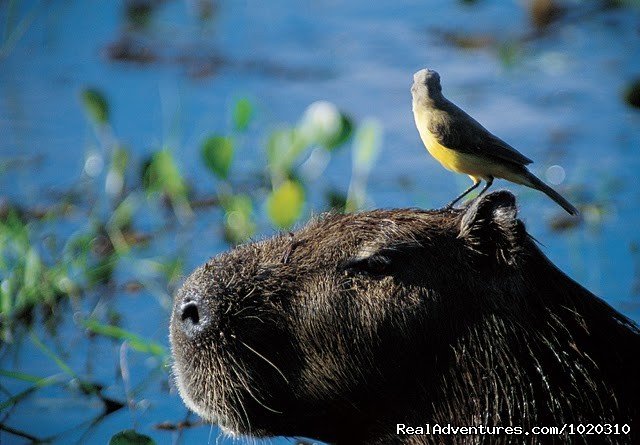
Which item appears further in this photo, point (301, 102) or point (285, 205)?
point (301, 102)

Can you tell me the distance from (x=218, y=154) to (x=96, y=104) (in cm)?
79

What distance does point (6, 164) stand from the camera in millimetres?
7918

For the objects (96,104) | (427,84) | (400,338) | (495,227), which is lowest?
(96,104)

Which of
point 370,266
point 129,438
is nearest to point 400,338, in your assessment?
point 370,266

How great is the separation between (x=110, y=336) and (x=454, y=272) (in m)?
2.62

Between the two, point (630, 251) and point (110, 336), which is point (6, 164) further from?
point (630, 251)

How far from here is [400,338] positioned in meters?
4.03

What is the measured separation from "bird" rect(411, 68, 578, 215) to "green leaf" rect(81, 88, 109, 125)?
322 centimetres

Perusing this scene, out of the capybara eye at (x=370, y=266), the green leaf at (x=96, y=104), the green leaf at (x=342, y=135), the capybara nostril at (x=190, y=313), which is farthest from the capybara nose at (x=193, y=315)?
the green leaf at (x=96, y=104)

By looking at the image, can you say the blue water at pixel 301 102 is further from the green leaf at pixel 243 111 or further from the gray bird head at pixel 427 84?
the gray bird head at pixel 427 84

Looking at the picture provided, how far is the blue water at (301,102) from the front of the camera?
6309 mm

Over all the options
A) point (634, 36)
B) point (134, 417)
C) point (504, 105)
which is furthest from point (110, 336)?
point (634, 36)

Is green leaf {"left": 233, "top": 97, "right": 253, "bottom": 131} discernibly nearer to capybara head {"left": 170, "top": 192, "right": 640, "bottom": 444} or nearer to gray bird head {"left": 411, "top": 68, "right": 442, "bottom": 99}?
gray bird head {"left": 411, "top": 68, "right": 442, "bottom": 99}

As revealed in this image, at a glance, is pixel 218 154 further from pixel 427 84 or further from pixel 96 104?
pixel 427 84
